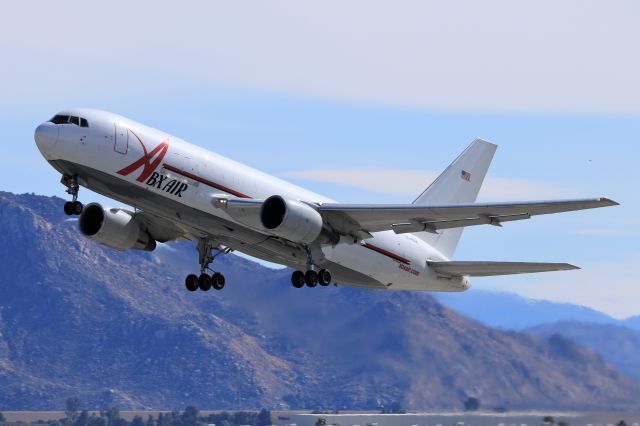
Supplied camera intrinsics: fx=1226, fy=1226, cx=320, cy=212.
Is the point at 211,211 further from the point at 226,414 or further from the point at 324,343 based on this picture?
the point at 226,414

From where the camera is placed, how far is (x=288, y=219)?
45.8 m

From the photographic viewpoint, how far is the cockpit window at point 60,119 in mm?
44906

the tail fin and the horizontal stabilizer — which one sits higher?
the tail fin

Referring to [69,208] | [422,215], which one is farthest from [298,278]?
[69,208]

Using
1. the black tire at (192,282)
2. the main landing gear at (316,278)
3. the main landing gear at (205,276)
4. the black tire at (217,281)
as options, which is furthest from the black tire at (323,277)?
the black tire at (192,282)

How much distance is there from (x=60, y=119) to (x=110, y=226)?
285 inches

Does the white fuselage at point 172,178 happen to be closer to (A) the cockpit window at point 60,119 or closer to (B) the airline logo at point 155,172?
(B) the airline logo at point 155,172

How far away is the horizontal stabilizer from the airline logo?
13.4 metres

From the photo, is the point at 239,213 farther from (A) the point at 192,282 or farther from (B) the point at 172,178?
(A) the point at 192,282

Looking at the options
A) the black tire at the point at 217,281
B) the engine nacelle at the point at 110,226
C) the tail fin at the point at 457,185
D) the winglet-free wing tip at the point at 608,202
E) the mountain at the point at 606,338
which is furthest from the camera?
the mountain at the point at 606,338

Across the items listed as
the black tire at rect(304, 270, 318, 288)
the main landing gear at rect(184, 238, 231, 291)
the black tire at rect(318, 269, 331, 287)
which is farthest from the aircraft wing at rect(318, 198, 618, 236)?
the main landing gear at rect(184, 238, 231, 291)

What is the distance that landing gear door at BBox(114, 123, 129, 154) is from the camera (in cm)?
4475

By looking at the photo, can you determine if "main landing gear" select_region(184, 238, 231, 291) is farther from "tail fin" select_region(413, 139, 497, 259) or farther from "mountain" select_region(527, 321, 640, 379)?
"mountain" select_region(527, 321, 640, 379)

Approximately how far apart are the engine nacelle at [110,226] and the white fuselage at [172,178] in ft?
9.36
